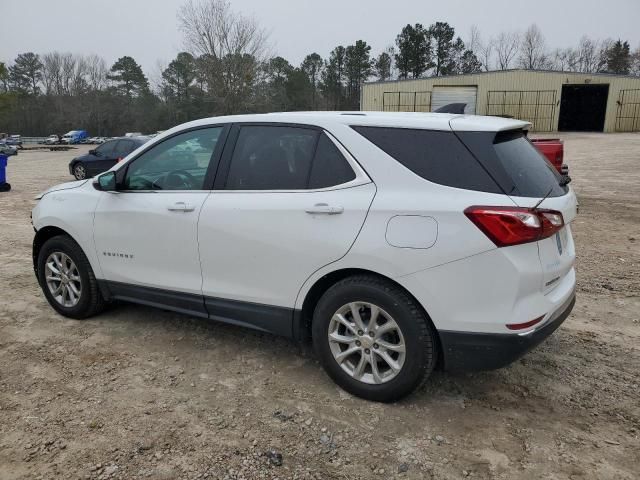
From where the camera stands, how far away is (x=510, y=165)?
278cm

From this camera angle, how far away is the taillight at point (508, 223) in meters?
2.58

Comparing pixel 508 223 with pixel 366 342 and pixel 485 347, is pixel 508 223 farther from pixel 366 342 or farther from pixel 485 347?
pixel 366 342

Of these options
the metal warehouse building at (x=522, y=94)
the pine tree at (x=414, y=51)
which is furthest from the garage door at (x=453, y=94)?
the pine tree at (x=414, y=51)

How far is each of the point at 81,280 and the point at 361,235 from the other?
2683mm

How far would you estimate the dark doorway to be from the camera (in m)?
41.3

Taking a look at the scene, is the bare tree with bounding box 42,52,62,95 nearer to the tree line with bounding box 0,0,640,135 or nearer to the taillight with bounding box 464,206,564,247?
the tree line with bounding box 0,0,640,135

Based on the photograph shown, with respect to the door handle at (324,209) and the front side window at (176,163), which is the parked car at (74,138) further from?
the door handle at (324,209)

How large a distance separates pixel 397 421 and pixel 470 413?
0.46 m

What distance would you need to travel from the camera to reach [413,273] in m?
2.76

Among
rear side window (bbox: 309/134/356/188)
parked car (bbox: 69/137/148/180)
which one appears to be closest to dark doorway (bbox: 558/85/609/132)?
parked car (bbox: 69/137/148/180)

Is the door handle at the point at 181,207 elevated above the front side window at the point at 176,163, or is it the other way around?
the front side window at the point at 176,163

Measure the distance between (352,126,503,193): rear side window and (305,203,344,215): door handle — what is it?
1.47 feet

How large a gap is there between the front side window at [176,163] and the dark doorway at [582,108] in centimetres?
4401

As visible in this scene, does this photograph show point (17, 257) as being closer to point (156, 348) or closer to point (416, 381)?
point (156, 348)
